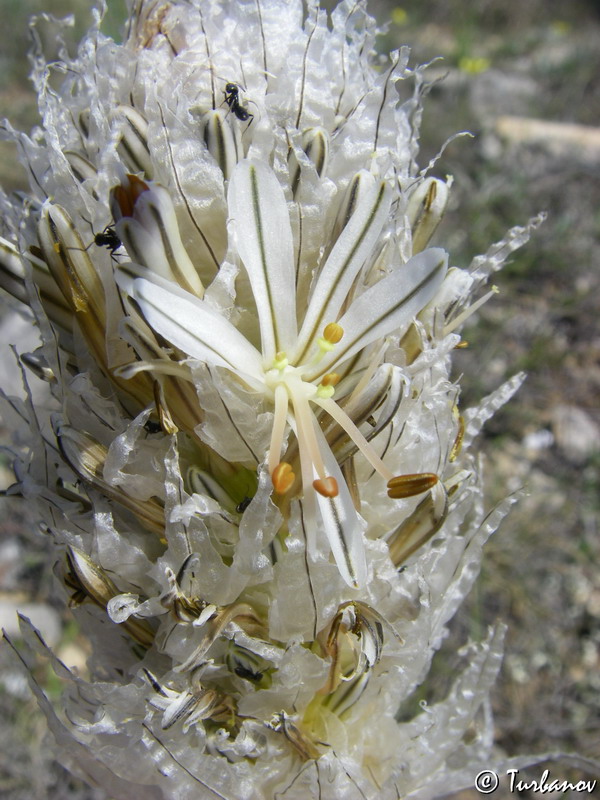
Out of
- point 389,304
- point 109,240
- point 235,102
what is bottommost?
point 389,304

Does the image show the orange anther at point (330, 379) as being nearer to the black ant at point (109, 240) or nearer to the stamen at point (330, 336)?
the stamen at point (330, 336)

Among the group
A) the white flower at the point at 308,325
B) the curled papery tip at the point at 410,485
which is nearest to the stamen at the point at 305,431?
the white flower at the point at 308,325

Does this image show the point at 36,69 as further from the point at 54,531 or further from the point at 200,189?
the point at 54,531

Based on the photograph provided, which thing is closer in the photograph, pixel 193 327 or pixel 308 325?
pixel 193 327

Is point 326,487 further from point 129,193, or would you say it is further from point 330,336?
point 129,193

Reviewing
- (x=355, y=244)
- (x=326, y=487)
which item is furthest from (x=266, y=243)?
(x=326, y=487)

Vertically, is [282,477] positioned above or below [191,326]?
below

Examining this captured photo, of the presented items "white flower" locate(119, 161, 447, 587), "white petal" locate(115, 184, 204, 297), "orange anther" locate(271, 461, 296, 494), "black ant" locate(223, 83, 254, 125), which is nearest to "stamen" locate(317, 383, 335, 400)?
"white flower" locate(119, 161, 447, 587)
